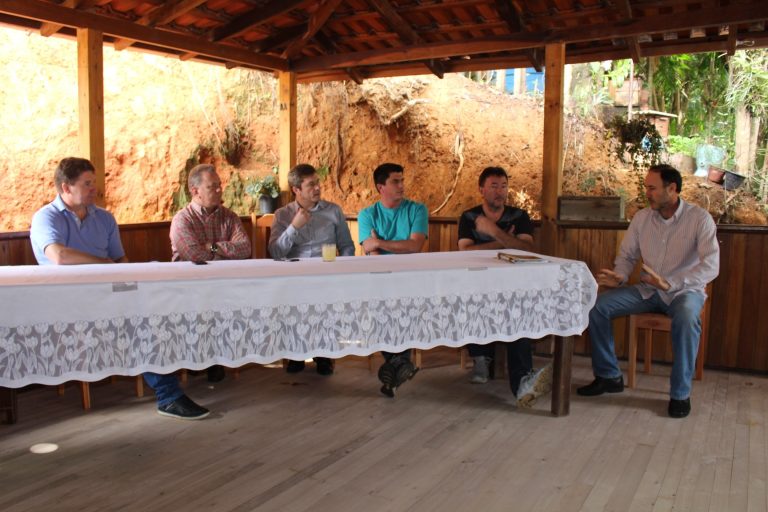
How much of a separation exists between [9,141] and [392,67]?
6548mm

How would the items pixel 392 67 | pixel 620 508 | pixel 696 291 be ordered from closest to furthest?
pixel 620 508 → pixel 696 291 → pixel 392 67

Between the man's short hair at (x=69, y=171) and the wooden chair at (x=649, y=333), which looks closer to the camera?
the man's short hair at (x=69, y=171)

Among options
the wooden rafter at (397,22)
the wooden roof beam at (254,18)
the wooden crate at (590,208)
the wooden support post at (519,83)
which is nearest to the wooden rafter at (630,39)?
the wooden crate at (590,208)

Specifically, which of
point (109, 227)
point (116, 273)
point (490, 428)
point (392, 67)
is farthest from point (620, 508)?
point (392, 67)

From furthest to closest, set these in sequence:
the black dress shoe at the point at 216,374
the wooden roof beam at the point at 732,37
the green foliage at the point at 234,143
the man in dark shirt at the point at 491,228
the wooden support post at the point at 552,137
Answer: the green foliage at the point at 234,143, the wooden support post at the point at 552,137, the wooden roof beam at the point at 732,37, the man in dark shirt at the point at 491,228, the black dress shoe at the point at 216,374

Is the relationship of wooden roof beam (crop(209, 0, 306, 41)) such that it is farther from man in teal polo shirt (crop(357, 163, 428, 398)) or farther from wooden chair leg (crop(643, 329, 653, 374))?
wooden chair leg (crop(643, 329, 653, 374))

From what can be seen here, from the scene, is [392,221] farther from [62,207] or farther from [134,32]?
[134,32]

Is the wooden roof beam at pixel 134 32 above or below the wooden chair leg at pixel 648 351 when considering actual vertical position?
above

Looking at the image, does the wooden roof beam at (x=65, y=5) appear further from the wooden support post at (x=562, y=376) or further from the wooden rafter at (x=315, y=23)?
the wooden support post at (x=562, y=376)

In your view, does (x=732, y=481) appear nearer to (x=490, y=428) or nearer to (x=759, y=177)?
(x=490, y=428)

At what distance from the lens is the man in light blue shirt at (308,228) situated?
3781mm

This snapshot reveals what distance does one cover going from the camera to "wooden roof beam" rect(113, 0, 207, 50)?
4.37 meters

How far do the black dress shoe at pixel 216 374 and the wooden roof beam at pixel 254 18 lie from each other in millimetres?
2714

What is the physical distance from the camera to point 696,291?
136 inches
